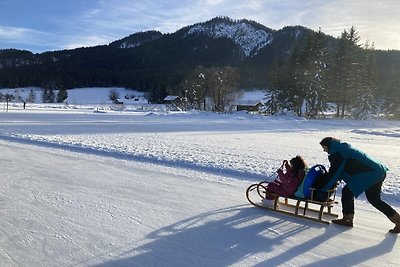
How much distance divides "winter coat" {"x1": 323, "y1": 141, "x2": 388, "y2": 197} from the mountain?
81326 mm

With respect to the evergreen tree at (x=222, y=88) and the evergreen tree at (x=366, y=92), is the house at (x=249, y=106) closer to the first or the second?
the evergreen tree at (x=222, y=88)

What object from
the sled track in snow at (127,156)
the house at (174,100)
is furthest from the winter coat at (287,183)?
the house at (174,100)

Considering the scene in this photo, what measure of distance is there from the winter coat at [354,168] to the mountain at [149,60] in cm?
8133

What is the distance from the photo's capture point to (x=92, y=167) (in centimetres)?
892

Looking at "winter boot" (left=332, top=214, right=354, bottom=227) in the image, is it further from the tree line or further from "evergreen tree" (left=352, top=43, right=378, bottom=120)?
"evergreen tree" (left=352, top=43, right=378, bottom=120)

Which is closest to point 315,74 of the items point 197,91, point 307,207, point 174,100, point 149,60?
point 197,91

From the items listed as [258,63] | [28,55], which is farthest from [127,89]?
[28,55]

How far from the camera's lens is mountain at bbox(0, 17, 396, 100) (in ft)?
355

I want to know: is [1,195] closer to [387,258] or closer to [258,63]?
[387,258]

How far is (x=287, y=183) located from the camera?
5.51 m

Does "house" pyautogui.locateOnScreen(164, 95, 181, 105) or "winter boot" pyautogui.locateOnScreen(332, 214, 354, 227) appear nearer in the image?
"winter boot" pyautogui.locateOnScreen(332, 214, 354, 227)

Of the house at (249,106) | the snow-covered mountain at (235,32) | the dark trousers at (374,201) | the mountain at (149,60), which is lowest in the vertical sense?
the dark trousers at (374,201)

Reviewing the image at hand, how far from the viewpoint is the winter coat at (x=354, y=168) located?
4.91 m

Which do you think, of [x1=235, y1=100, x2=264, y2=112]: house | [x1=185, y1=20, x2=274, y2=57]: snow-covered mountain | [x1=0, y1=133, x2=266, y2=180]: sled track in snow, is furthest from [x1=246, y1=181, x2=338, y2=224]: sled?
[x1=185, y1=20, x2=274, y2=57]: snow-covered mountain
